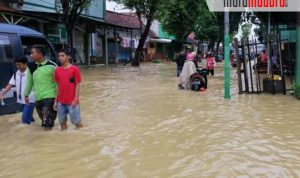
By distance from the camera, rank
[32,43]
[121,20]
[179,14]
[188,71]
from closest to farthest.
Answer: [32,43] < [188,71] < [179,14] < [121,20]

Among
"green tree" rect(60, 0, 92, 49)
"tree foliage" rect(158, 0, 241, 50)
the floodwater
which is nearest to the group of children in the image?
the floodwater

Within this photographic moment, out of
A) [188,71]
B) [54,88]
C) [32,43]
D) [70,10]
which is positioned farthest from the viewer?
[70,10]

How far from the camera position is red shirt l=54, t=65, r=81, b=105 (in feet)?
27.6

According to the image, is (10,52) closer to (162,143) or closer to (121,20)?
(162,143)

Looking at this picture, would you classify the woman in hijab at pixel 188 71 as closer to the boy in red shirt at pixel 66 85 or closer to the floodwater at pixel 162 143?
the floodwater at pixel 162 143

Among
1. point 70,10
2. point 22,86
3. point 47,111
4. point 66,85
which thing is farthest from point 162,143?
point 70,10

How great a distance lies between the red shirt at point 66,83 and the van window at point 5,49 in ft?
6.56

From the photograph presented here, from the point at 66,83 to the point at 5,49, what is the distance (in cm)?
228

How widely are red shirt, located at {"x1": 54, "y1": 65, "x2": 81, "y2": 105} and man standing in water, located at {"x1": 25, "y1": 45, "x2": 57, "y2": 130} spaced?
8.0 inches

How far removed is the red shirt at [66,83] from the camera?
840cm

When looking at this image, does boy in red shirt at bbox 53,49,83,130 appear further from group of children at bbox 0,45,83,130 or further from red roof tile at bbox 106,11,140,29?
red roof tile at bbox 106,11,140,29

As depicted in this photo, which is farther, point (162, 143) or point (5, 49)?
point (5, 49)

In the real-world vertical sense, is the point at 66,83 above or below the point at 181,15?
below

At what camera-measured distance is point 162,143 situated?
302 inches
